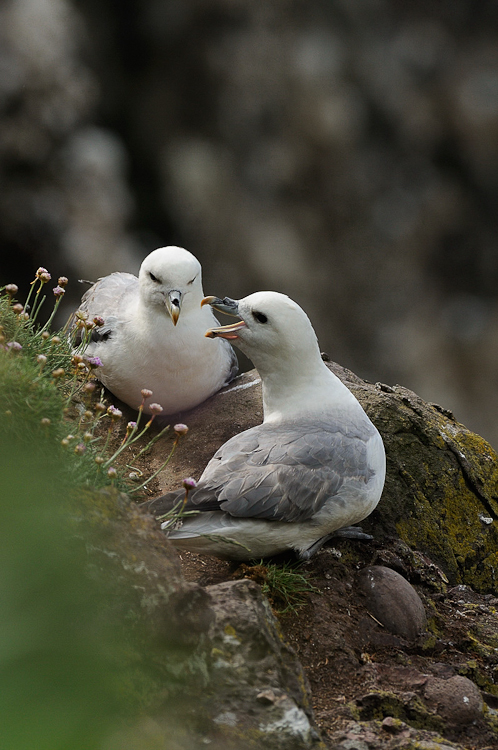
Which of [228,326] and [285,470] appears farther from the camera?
[228,326]

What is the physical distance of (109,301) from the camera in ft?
15.1

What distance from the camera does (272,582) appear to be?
2805mm

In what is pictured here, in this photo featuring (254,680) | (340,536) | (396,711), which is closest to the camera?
(254,680)

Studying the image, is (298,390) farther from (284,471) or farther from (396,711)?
(396,711)

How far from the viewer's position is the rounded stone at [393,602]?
9.43 ft

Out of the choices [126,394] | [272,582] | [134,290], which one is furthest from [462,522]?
[134,290]

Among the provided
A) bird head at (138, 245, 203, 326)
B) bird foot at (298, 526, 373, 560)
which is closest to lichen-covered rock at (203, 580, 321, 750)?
bird foot at (298, 526, 373, 560)

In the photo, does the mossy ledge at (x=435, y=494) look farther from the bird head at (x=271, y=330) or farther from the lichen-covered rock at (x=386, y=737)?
the lichen-covered rock at (x=386, y=737)

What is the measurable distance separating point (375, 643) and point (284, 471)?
28.3 inches

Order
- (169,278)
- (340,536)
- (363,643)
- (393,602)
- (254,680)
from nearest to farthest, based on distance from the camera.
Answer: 1. (254,680)
2. (363,643)
3. (393,602)
4. (340,536)
5. (169,278)

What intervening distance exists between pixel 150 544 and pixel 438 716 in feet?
3.59

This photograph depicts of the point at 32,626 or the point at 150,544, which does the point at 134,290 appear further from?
the point at 32,626

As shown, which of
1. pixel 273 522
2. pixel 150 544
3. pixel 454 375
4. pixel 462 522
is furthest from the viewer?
pixel 454 375

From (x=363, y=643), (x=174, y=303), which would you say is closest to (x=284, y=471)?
(x=363, y=643)
